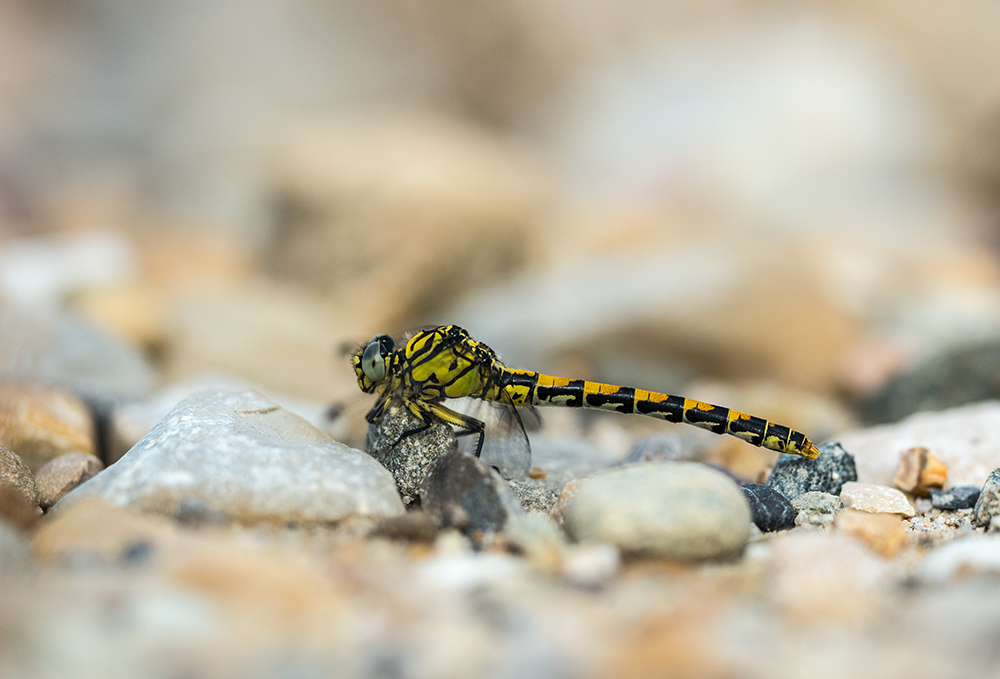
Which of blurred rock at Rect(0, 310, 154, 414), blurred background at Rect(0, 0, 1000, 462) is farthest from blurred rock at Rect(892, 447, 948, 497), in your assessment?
blurred rock at Rect(0, 310, 154, 414)

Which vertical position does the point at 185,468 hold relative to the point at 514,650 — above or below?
above

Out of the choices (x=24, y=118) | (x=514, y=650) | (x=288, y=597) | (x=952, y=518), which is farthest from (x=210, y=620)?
(x=24, y=118)

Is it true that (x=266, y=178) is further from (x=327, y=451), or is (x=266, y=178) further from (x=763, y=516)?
(x=763, y=516)

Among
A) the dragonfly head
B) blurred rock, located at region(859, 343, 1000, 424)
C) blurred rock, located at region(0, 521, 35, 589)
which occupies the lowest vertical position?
blurred rock, located at region(0, 521, 35, 589)

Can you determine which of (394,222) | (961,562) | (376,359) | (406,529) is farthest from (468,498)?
(394,222)

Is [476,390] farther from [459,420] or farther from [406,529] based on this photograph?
[406,529]

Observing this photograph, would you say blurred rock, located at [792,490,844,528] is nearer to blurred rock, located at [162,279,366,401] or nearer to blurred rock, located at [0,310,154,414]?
blurred rock, located at [162,279,366,401]

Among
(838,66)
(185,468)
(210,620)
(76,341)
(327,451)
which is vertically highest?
(838,66)
